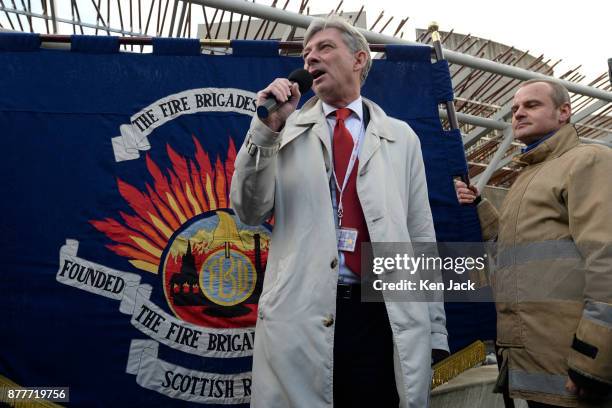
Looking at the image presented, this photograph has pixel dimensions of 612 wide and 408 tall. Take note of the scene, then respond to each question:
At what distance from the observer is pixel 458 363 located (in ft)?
8.77

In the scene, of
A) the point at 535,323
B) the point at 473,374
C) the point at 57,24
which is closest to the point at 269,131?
the point at 535,323

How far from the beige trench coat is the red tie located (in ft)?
0.14

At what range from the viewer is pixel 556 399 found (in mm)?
1766

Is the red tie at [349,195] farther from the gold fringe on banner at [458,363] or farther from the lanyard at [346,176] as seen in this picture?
the gold fringe on banner at [458,363]

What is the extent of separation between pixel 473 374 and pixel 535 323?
4.66 ft

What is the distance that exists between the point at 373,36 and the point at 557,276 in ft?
13.5

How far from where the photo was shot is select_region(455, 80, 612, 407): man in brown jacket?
5.52 feet

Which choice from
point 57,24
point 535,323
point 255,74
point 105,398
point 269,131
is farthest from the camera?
point 57,24

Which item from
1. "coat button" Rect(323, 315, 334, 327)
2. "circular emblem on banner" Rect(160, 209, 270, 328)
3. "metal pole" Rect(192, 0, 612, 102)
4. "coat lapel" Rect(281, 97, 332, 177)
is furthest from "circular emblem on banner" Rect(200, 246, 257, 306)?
"metal pole" Rect(192, 0, 612, 102)

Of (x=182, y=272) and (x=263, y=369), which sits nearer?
(x=263, y=369)

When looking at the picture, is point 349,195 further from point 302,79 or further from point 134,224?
point 134,224

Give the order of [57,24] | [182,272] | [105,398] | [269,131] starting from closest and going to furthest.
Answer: [269,131] < [105,398] < [182,272] < [57,24]

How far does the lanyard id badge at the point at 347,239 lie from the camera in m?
1.70

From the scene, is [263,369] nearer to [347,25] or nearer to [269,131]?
[269,131]
